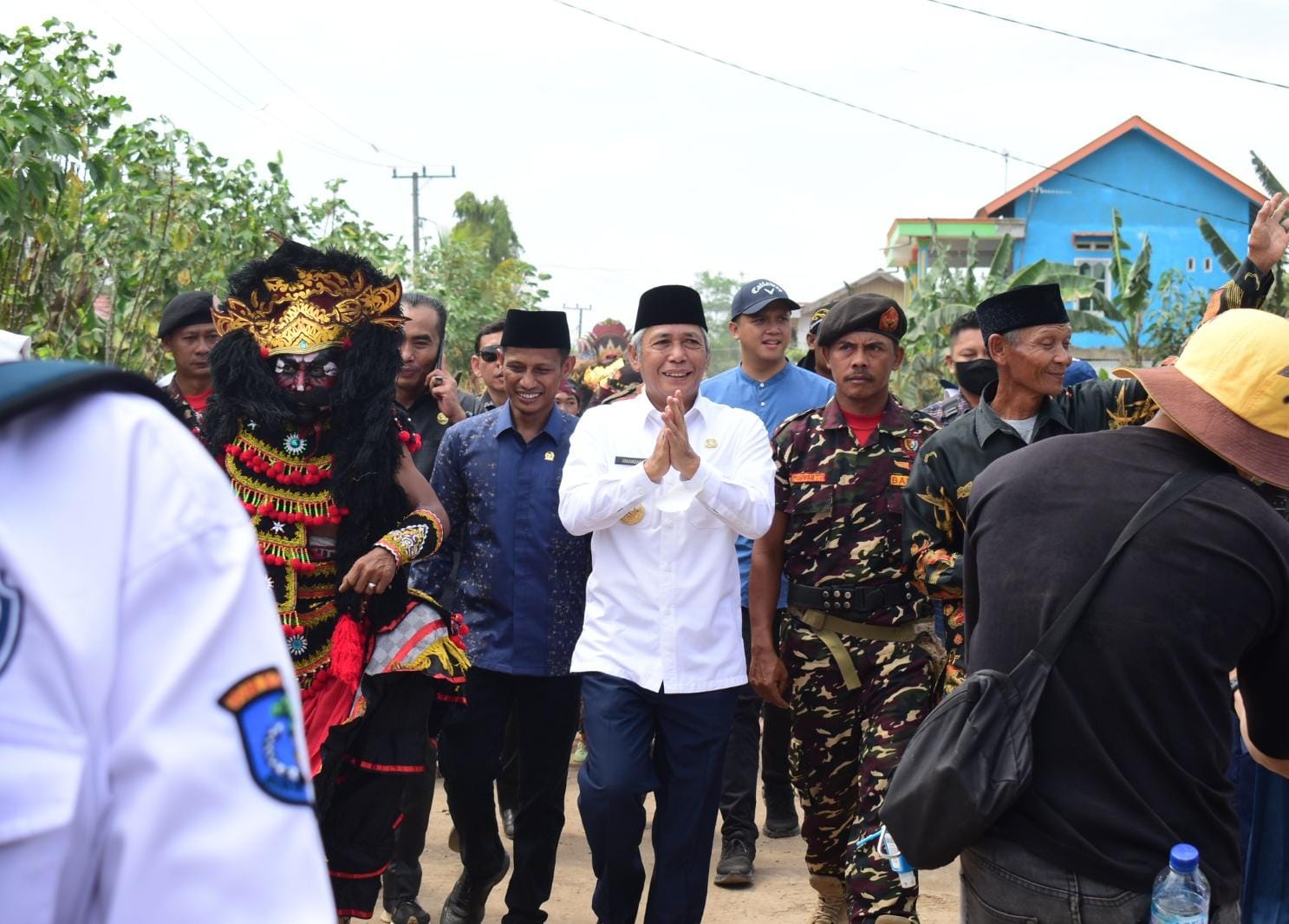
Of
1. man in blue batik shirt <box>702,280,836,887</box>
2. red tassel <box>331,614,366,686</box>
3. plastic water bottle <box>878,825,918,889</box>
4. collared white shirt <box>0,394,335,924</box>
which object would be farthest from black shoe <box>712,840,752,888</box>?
collared white shirt <box>0,394,335,924</box>

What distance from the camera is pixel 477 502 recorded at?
5.61 metres

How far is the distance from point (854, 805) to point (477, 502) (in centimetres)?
197

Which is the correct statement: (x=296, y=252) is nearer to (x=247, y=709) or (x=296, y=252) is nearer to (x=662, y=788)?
(x=662, y=788)

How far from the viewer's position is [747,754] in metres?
6.62

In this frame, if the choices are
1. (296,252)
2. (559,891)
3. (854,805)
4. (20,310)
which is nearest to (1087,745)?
(854,805)

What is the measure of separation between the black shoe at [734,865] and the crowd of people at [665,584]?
22mm

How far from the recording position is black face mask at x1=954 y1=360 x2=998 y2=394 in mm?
6754

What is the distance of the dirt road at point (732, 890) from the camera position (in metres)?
5.92

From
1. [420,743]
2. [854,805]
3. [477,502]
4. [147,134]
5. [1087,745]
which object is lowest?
[854,805]

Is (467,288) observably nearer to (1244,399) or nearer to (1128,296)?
(1128,296)

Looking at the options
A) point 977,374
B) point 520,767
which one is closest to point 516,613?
point 520,767

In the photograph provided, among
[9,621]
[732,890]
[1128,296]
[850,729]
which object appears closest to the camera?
[9,621]

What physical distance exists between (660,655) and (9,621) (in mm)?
3799

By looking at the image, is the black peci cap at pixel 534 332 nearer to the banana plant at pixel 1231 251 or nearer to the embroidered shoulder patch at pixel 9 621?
the embroidered shoulder patch at pixel 9 621
